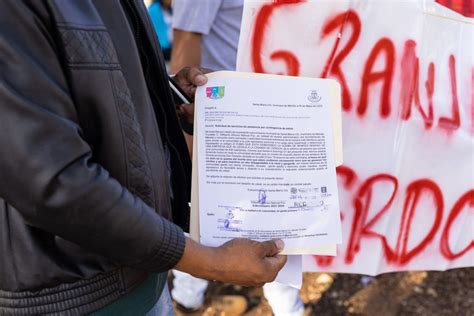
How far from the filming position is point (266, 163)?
4.25ft

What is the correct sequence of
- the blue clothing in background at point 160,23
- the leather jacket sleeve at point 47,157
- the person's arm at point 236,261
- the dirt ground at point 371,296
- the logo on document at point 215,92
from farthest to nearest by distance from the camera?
1. the blue clothing in background at point 160,23
2. the dirt ground at point 371,296
3. the logo on document at point 215,92
4. the person's arm at point 236,261
5. the leather jacket sleeve at point 47,157

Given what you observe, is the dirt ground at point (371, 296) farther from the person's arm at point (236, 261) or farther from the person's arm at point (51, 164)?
the person's arm at point (51, 164)

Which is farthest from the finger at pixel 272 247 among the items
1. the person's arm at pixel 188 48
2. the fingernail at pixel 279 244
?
the person's arm at pixel 188 48

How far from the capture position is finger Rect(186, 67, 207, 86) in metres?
1.35

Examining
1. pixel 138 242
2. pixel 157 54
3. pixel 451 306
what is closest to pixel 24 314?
pixel 138 242

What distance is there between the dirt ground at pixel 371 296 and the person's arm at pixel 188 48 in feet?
3.62

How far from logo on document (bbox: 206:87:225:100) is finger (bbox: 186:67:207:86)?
0.07 ft

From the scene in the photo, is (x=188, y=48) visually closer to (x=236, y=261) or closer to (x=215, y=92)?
(x=215, y=92)

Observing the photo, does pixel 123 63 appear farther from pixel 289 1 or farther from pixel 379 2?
pixel 379 2

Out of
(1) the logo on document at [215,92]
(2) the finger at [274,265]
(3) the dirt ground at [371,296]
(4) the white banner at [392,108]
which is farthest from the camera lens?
(3) the dirt ground at [371,296]

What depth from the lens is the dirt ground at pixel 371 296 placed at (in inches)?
105

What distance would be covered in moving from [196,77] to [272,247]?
410mm

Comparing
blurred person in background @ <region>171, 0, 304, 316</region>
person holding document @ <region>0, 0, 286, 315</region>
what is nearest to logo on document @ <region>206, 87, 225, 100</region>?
person holding document @ <region>0, 0, 286, 315</region>
